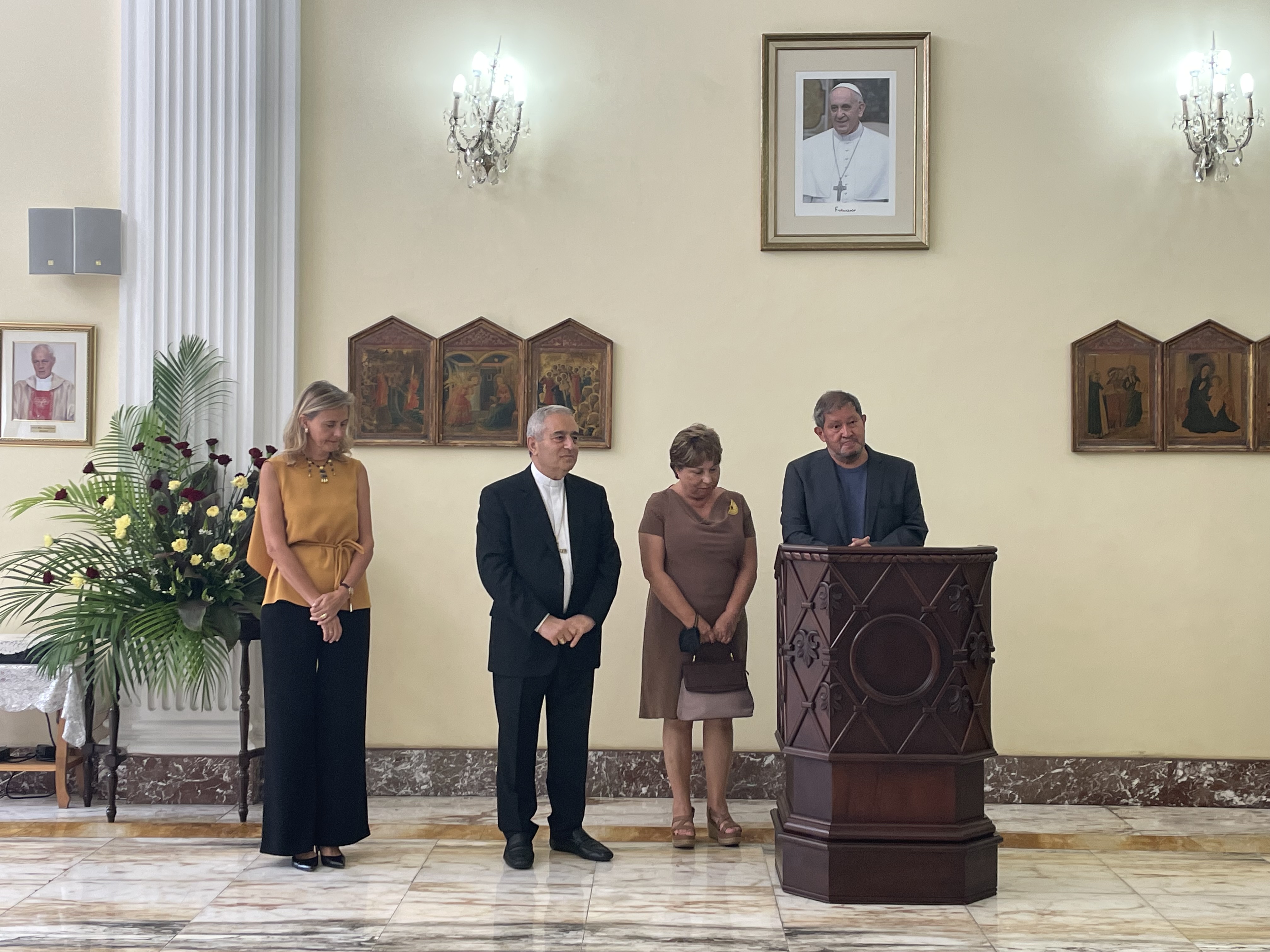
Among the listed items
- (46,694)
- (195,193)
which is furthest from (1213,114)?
(46,694)

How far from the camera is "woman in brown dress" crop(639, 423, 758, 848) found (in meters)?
4.70

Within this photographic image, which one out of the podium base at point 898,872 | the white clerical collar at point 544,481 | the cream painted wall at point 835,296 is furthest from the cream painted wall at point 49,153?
the podium base at point 898,872

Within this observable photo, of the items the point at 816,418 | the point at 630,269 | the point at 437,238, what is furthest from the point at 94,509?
the point at 816,418

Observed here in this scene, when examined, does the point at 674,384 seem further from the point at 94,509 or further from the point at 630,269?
the point at 94,509

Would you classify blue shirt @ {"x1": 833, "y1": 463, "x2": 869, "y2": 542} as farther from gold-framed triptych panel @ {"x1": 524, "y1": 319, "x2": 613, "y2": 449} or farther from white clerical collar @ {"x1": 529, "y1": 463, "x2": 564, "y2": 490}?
gold-framed triptych panel @ {"x1": 524, "y1": 319, "x2": 613, "y2": 449}

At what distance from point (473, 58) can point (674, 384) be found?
192 cm

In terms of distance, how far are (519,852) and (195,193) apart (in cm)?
353

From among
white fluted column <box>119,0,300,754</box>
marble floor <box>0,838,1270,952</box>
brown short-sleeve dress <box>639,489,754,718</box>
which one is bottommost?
marble floor <box>0,838,1270,952</box>

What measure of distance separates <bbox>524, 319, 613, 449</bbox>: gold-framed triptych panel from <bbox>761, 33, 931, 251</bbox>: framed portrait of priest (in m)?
0.99

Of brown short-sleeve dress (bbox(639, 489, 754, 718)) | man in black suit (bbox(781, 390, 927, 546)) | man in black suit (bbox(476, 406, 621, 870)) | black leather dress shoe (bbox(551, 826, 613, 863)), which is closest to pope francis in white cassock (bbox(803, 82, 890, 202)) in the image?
man in black suit (bbox(781, 390, 927, 546))

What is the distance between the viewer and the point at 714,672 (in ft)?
15.3

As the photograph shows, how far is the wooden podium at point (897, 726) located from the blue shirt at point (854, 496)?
1.85 feet

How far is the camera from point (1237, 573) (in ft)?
18.2

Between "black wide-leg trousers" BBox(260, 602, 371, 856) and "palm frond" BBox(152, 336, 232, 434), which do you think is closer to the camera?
"black wide-leg trousers" BBox(260, 602, 371, 856)
